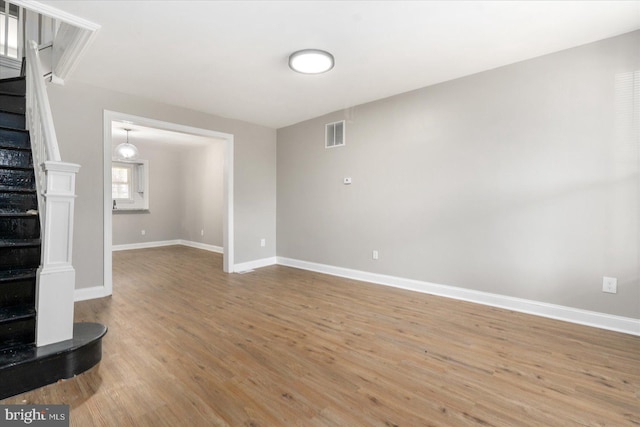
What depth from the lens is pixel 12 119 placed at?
2.85 m

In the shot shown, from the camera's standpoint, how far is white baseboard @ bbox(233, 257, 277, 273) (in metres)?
4.86

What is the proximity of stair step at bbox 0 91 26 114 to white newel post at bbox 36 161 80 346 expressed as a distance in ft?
6.27

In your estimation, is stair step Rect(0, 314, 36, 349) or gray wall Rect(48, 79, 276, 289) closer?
stair step Rect(0, 314, 36, 349)

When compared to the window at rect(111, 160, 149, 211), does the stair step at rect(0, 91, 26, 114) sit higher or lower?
higher

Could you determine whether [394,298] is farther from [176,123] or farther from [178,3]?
[176,123]

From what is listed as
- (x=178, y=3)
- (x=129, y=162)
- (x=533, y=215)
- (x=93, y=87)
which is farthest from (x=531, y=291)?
(x=129, y=162)

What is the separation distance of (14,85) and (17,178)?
1382mm

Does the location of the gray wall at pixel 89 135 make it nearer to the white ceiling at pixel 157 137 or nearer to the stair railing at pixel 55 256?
the white ceiling at pixel 157 137

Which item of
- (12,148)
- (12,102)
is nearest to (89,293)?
(12,148)

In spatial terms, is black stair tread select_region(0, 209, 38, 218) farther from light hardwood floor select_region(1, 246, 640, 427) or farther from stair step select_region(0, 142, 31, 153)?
light hardwood floor select_region(1, 246, 640, 427)

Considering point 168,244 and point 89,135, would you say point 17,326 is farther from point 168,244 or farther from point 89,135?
A: point 168,244

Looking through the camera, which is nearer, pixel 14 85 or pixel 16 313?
pixel 16 313

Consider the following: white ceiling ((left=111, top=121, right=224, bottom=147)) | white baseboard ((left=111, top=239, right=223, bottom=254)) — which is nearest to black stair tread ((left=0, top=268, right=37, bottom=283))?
white ceiling ((left=111, top=121, right=224, bottom=147))

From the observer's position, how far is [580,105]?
8.79ft
